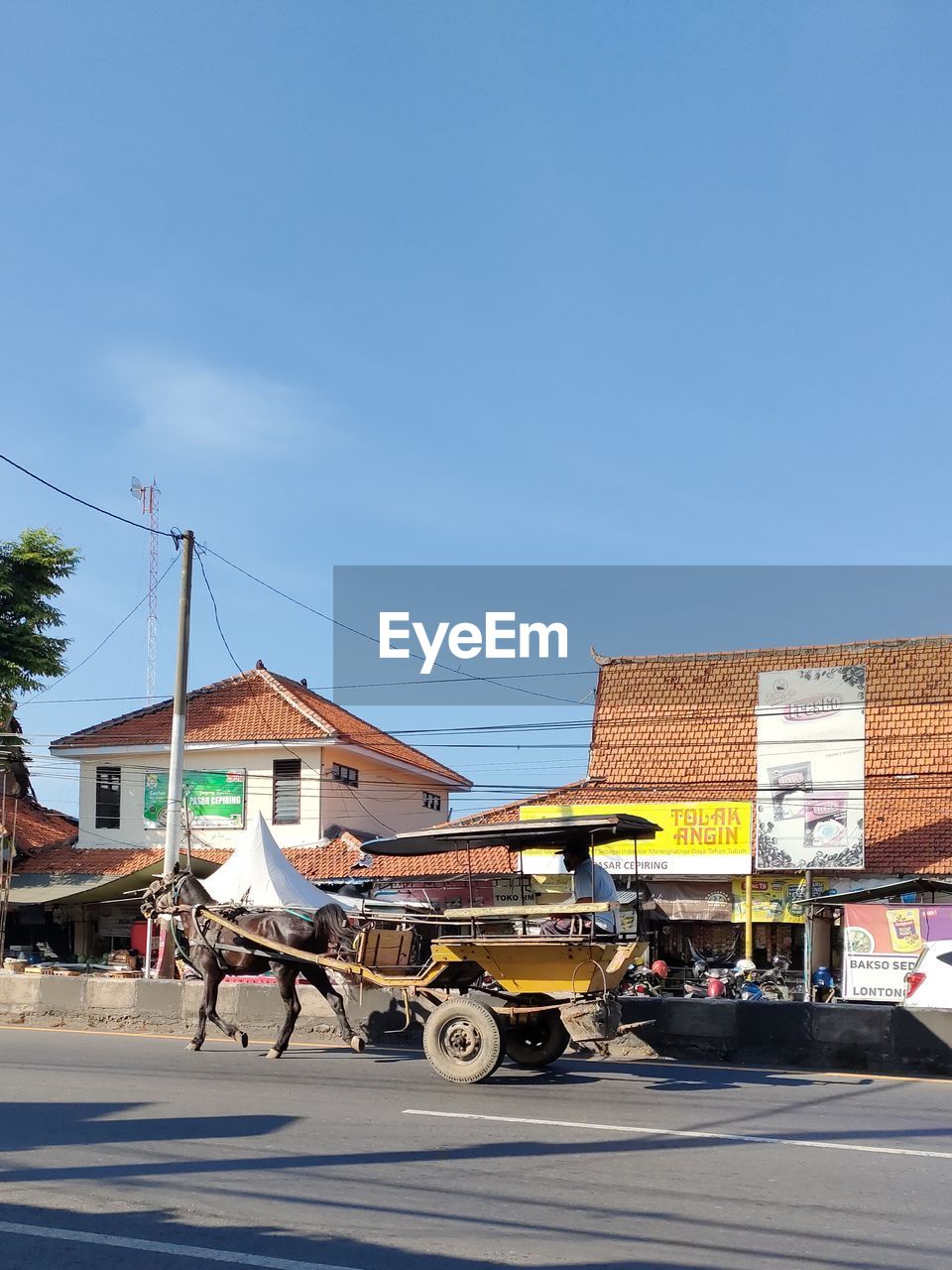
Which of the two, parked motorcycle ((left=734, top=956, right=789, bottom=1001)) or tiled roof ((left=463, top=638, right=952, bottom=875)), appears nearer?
parked motorcycle ((left=734, top=956, right=789, bottom=1001))

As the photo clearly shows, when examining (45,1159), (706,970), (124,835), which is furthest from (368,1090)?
(124,835)

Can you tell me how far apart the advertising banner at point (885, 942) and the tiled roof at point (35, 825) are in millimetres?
23072

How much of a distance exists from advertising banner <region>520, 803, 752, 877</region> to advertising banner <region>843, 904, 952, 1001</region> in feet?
27.9

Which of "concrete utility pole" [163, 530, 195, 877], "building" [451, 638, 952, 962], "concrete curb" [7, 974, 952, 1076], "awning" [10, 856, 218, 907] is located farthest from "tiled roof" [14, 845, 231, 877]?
"concrete curb" [7, 974, 952, 1076]

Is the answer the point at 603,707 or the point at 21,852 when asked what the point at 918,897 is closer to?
the point at 603,707

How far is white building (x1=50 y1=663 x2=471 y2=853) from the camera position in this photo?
35.1 metres

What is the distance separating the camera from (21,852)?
3616cm

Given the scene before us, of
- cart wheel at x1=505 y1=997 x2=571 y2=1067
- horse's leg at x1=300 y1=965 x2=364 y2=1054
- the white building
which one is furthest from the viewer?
the white building

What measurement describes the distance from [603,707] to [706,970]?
9.13m

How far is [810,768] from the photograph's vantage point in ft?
91.9

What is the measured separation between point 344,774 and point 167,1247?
1197 inches

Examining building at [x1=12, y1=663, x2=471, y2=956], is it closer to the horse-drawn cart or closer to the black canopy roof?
the horse-drawn cart

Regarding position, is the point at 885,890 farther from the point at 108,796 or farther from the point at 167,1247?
the point at 108,796

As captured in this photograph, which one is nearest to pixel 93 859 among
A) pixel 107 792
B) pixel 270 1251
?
pixel 107 792
